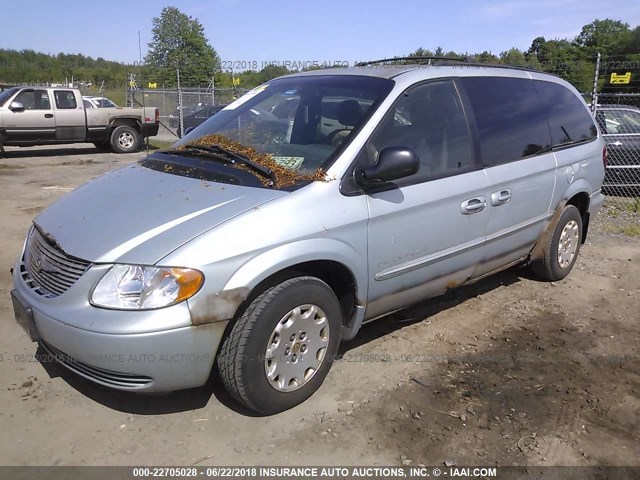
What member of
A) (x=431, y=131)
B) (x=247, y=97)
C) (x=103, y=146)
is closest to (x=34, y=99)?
(x=103, y=146)

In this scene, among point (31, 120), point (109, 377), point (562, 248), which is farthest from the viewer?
point (31, 120)

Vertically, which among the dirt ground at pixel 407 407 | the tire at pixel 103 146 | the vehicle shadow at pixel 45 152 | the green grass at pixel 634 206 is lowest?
the dirt ground at pixel 407 407

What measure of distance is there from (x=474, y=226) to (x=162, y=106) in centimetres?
2256

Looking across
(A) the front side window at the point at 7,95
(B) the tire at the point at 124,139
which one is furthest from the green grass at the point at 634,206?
(A) the front side window at the point at 7,95

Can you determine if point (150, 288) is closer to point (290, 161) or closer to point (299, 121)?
point (290, 161)

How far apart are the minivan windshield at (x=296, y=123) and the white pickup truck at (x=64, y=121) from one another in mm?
11921

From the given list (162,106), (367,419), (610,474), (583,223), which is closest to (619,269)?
(583,223)

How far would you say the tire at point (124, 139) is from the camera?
1545 cm

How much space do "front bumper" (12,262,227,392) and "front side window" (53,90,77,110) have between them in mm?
13508

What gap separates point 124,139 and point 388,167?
14.2 metres

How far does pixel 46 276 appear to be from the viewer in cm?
286

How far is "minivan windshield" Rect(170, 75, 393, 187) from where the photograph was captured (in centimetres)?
325

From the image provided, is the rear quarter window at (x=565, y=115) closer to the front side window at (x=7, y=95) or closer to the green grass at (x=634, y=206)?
the green grass at (x=634, y=206)

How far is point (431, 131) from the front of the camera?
11.9ft
